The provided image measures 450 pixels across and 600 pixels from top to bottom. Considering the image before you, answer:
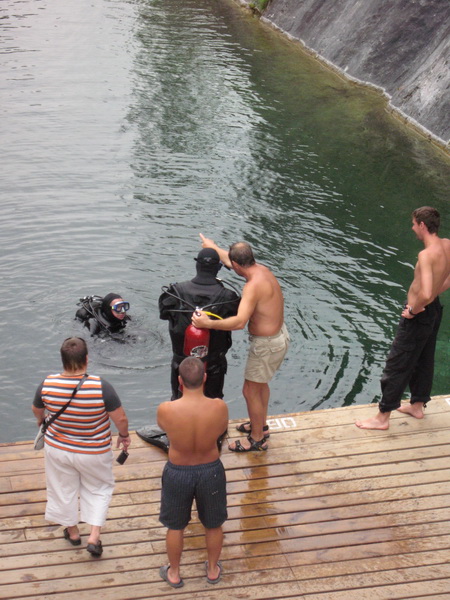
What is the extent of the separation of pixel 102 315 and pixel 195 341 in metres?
4.79

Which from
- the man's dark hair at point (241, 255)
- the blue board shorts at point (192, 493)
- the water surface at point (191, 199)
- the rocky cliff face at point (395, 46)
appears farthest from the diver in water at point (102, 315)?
the rocky cliff face at point (395, 46)

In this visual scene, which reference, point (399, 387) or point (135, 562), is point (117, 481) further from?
point (399, 387)

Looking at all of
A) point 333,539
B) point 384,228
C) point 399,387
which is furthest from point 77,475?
point 384,228

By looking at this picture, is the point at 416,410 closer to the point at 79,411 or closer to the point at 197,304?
the point at 197,304

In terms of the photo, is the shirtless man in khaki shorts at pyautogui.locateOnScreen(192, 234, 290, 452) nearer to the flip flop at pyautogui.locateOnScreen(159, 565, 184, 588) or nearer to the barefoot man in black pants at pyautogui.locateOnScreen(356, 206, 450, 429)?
the barefoot man in black pants at pyautogui.locateOnScreen(356, 206, 450, 429)

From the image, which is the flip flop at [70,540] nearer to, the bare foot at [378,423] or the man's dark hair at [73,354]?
the man's dark hair at [73,354]

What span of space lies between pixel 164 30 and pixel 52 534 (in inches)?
1126

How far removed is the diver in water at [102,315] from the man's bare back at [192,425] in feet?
18.3

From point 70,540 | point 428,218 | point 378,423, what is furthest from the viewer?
point 378,423

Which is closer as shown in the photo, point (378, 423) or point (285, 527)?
point (285, 527)

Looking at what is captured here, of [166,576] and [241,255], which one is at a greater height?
[241,255]

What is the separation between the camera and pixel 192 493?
18.3 ft

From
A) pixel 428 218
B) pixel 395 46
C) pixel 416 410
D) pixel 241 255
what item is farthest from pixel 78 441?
pixel 395 46

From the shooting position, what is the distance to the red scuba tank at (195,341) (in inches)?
Answer: 267
